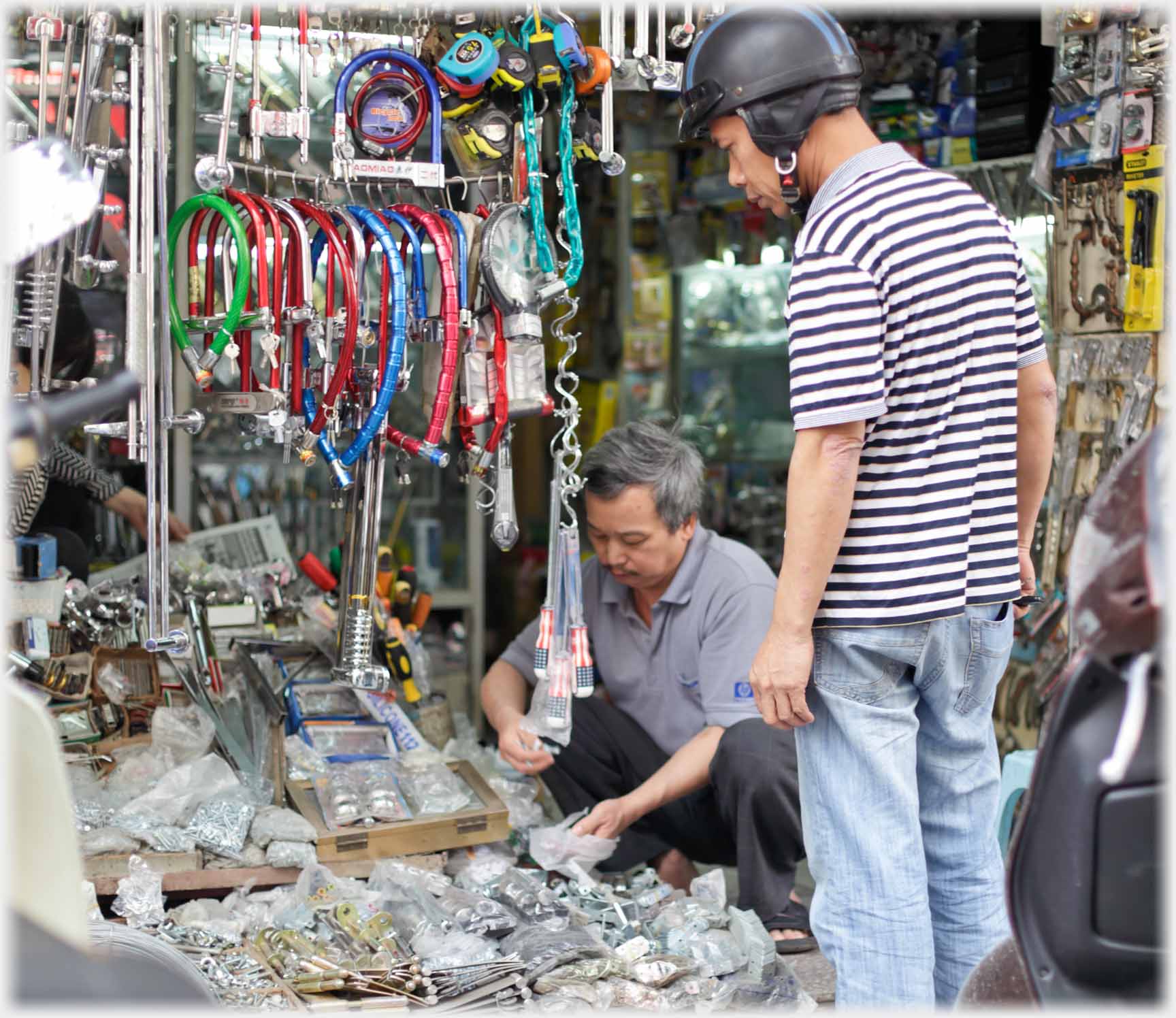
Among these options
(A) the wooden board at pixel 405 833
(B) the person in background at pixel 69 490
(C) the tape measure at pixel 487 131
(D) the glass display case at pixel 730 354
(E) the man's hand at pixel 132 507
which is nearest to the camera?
(C) the tape measure at pixel 487 131

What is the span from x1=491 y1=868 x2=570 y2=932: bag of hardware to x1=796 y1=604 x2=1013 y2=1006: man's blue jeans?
856 mm

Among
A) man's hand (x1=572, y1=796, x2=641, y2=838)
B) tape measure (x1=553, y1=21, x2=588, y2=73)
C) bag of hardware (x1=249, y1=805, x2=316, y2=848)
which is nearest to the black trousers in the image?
man's hand (x1=572, y1=796, x2=641, y2=838)

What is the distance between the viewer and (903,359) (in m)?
1.73

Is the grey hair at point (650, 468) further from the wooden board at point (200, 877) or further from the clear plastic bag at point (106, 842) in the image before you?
the clear plastic bag at point (106, 842)

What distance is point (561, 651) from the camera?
2553 mm

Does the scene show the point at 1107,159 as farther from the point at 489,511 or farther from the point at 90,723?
the point at 90,723

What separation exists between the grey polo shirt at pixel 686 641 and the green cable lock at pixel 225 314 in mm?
1056

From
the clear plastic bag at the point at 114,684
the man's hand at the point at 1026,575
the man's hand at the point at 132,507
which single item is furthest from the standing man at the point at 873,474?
the man's hand at the point at 132,507

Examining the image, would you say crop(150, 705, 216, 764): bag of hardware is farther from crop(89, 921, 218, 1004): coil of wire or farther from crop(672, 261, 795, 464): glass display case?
crop(672, 261, 795, 464): glass display case

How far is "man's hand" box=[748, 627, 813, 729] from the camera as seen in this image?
5.65ft

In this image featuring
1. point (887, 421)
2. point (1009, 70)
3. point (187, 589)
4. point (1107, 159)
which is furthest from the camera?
point (1009, 70)

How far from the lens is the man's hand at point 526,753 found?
9.64 ft

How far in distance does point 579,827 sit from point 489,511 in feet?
2.53

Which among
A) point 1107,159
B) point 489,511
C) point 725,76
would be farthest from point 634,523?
point 1107,159
